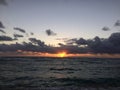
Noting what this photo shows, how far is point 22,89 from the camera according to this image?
85.6 feet

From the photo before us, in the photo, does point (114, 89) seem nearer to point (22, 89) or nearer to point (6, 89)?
point (22, 89)

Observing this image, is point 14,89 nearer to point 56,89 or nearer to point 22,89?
point 22,89

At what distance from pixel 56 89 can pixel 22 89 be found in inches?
179

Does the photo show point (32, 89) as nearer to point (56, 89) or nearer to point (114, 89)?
point (56, 89)

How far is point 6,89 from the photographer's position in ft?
84.2

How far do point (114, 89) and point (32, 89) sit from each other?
35.7 ft

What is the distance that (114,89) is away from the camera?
27125 mm

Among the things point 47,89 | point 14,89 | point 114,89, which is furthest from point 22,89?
point 114,89

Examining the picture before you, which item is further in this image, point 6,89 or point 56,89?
point 56,89

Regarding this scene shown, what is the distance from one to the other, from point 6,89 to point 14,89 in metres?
0.99

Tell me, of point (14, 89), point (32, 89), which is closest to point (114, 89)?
point (32, 89)

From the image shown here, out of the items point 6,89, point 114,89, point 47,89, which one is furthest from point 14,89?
point 114,89

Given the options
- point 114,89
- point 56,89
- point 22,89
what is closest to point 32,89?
point 22,89

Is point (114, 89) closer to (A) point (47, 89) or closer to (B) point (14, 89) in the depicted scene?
(A) point (47, 89)
